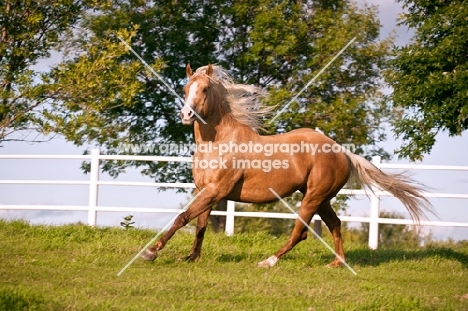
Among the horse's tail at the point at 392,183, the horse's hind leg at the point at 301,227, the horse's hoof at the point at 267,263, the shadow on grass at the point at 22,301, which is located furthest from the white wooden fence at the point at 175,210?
the shadow on grass at the point at 22,301

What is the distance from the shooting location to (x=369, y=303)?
20.0 ft

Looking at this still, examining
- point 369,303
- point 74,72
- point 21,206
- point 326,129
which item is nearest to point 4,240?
point 21,206

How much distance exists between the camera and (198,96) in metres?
7.91

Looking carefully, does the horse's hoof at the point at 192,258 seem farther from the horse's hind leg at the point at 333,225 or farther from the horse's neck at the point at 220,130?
the horse's hind leg at the point at 333,225

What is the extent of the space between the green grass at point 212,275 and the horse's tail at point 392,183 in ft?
2.65

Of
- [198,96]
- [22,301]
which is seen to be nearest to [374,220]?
[198,96]

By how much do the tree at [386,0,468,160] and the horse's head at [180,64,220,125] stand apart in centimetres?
594

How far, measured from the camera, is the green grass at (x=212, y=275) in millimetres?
6016

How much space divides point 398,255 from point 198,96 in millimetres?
4452

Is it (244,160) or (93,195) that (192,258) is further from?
(93,195)

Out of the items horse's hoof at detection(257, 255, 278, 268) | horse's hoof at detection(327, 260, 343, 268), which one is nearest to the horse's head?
horse's hoof at detection(257, 255, 278, 268)

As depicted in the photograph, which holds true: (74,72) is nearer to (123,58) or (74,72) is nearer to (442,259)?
(123,58)

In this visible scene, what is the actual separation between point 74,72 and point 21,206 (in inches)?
190

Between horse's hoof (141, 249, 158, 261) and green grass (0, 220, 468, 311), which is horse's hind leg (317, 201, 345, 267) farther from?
horse's hoof (141, 249, 158, 261)
